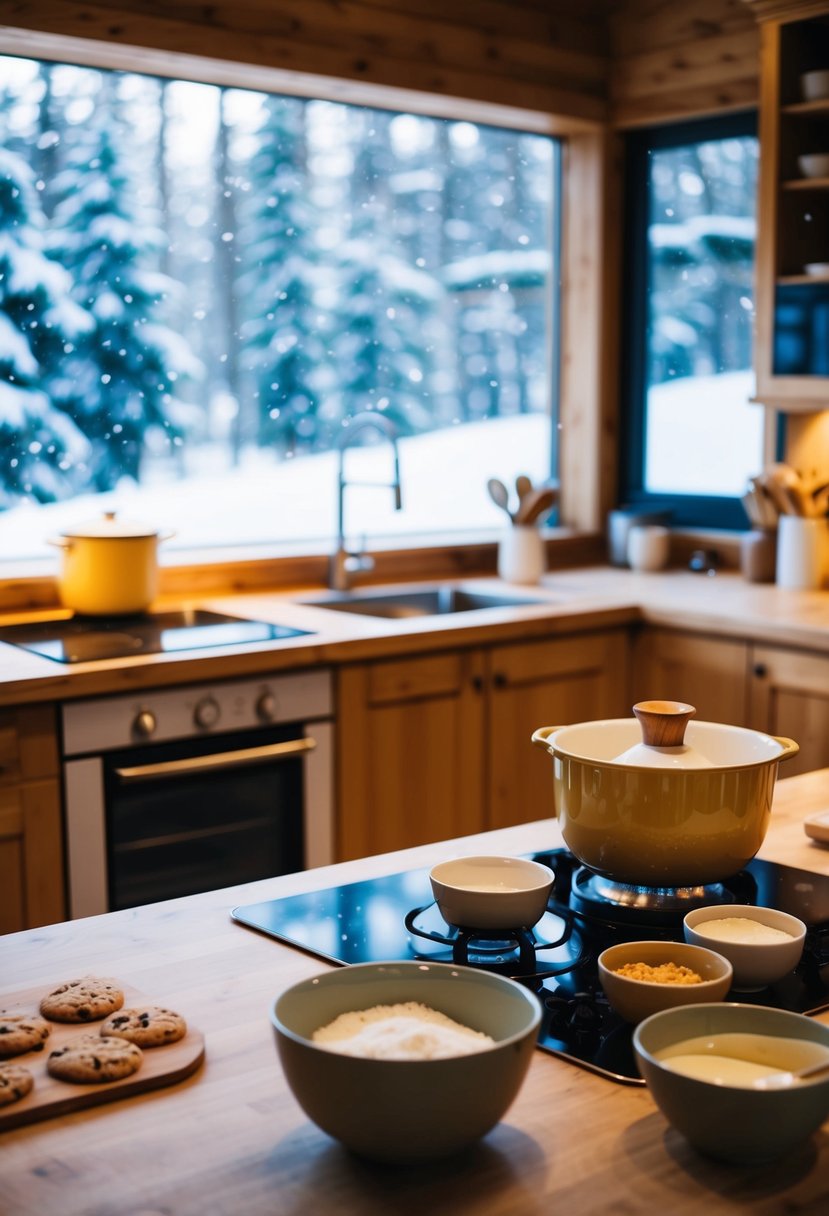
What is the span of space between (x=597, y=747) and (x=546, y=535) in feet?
9.85

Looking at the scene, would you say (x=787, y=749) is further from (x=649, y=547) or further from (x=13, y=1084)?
(x=649, y=547)

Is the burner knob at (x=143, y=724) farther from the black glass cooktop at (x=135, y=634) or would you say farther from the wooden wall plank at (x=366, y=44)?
the wooden wall plank at (x=366, y=44)

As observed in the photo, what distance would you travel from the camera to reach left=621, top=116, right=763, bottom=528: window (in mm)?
4230

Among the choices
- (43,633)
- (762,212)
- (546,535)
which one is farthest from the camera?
(546,535)

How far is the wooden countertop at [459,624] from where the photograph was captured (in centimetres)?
270

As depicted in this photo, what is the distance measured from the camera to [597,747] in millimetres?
1576

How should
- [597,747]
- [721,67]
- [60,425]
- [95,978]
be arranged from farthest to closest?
[721,67]
[60,425]
[597,747]
[95,978]

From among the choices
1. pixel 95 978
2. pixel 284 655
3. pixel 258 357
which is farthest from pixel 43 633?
pixel 95 978

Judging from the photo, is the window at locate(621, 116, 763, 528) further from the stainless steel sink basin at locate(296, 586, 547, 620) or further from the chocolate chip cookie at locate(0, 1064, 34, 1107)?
the chocolate chip cookie at locate(0, 1064, 34, 1107)

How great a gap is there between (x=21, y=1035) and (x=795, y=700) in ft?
8.40

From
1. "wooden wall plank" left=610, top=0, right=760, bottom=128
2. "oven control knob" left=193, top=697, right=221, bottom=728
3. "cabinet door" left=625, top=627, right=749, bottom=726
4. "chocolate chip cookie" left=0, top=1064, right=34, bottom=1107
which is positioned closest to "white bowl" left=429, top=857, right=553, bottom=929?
"chocolate chip cookie" left=0, top=1064, right=34, bottom=1107

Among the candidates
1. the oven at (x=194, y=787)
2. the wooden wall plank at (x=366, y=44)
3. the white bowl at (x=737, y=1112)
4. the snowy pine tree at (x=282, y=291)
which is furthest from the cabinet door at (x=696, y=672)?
the white bowl at (x=737, y=1112)

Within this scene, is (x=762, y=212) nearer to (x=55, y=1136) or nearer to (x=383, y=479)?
(x=383, y=479)

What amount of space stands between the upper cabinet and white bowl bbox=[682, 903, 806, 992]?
2633 mm
